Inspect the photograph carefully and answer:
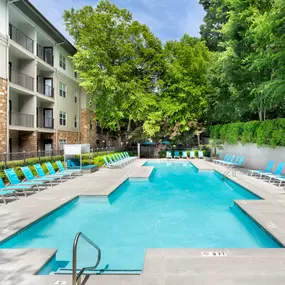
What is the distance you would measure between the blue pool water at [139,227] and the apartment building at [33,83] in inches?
449

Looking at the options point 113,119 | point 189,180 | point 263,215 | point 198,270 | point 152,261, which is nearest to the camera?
point 198,270

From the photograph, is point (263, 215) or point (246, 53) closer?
point (263, 215)

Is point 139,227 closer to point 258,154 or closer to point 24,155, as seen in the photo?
point 24,155

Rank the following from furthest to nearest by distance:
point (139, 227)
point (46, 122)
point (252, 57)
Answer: point (46, 122), point (252, 57), point (139, 227)

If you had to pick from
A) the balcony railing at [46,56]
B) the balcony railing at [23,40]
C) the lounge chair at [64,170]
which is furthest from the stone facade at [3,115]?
the balcony railing at [46,56]

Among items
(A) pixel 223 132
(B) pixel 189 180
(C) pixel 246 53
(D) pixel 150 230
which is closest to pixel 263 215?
(D) pixel 150 230

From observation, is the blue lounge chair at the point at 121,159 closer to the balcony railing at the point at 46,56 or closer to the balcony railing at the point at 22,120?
the balcony railing at the point at 22,120

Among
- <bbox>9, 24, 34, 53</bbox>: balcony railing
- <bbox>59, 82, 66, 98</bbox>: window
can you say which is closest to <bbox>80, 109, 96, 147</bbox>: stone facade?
<bbox>59, 82, 66, 98</bbox>: window

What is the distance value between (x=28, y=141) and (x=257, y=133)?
57.3 feet

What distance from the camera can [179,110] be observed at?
96.5ft

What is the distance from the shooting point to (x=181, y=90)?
29344 millimetres

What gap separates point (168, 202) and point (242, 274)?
21.2 feet

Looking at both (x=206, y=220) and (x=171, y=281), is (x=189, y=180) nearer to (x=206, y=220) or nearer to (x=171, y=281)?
(x=206, y=220)

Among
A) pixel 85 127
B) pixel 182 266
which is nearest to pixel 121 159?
pixel 85 127
